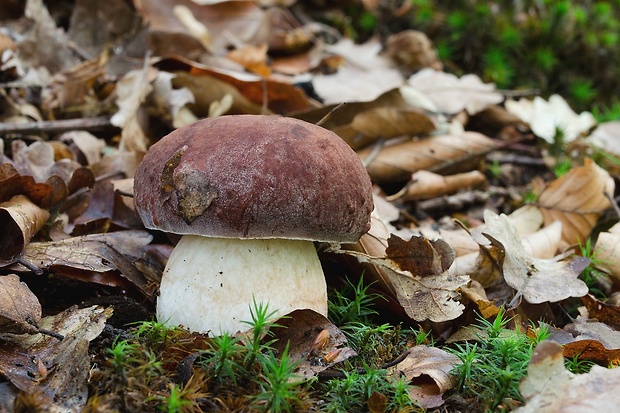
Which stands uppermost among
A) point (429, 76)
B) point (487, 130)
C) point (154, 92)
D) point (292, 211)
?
point (292, 211)

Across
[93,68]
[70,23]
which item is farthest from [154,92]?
[70,23]

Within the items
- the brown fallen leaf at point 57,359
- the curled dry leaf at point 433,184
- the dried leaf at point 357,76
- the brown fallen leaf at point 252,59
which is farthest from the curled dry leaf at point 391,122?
the brown fallen leaf at point 57,359

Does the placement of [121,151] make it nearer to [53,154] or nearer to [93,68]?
[53,154]

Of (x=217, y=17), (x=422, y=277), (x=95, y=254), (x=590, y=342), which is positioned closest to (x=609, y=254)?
(x=590, y=342)

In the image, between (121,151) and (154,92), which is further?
(154,92)

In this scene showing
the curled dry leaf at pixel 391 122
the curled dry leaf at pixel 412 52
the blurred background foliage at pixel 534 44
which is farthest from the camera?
the blurred background foliage at pixel 534 44

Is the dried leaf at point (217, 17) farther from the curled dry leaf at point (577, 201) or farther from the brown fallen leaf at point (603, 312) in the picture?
the brown fallen leaf at point (603, 312)

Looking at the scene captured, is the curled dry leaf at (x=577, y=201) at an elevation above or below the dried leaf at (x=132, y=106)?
below

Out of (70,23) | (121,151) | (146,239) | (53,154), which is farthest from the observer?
Answer: (70,23)
